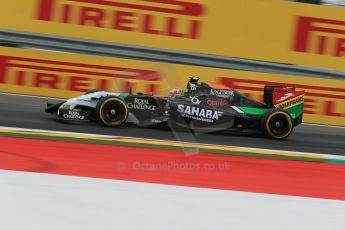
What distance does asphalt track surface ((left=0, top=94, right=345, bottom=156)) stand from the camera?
26.7 feet

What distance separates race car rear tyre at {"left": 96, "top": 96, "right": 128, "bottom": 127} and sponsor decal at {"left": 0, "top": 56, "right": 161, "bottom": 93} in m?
2.08

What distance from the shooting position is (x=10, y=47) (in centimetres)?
1049

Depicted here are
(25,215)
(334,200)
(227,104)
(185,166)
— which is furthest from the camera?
(227,104)

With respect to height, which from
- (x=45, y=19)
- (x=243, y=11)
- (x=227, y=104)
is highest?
(x=243, y=11)

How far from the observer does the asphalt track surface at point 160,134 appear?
26.7ft

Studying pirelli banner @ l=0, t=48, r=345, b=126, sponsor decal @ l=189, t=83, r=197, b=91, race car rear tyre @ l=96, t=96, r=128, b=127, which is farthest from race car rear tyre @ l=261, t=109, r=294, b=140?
race car rear tyre @ l=96, t=96, r=128, b=127

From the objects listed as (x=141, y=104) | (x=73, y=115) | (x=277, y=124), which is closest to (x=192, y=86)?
(x=141, y=104)

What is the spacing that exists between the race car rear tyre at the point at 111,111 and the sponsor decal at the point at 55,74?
2080mm

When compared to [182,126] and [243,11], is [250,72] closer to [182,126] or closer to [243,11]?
[243,11]

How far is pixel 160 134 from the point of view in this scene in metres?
8.44

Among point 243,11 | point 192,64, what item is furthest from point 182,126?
point 243,11

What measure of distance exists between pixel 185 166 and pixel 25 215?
289 centimetres

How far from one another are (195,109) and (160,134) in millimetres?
688

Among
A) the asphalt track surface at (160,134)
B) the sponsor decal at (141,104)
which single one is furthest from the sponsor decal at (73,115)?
the sponsor decal at (141,104)
